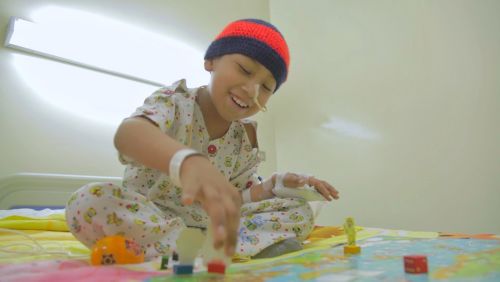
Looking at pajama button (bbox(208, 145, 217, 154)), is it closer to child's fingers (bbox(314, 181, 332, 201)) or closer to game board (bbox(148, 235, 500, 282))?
child's fingers (bbox(314, 181, 332, 201))

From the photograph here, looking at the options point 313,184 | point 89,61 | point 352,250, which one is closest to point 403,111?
point 313,184

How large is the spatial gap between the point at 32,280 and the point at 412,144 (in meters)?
1.54

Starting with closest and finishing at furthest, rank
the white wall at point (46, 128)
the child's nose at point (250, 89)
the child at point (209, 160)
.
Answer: the child at point (209, 160) < the child's nose at point (250, 89) < the white wall at point (46, 128)

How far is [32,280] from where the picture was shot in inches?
18.9

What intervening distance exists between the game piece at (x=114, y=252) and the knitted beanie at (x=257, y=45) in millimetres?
488

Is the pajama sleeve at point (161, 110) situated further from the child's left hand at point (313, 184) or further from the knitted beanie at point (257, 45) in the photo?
the child's left hand at point (313, 184)

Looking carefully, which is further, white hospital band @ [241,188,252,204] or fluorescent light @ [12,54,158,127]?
fluorescent light @ [12,54,158,127]

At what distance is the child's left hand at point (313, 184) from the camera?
0.94 metres

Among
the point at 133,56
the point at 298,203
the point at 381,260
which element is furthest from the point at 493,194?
the point at 133,56

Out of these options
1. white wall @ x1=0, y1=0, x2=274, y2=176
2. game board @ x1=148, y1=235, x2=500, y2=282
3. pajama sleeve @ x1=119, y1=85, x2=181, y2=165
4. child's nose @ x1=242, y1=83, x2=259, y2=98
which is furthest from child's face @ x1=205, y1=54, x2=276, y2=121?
white wall @ x1=0, y1=0, x2=274, y2=176

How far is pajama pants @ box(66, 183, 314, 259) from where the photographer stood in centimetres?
69

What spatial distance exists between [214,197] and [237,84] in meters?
0.50

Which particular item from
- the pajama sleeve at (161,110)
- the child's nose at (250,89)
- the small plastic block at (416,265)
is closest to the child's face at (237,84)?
the child's nose at (250,89)

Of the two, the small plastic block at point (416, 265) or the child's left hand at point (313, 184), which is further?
the child's left hand at point (313, 184)
